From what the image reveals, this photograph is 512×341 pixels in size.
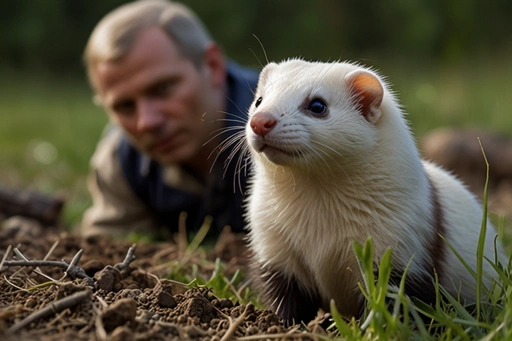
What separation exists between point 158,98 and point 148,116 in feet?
0.79

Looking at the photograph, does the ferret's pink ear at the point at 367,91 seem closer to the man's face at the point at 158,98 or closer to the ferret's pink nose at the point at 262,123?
the ferret's pink nose at the point at 262,123

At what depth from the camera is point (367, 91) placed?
272 cm

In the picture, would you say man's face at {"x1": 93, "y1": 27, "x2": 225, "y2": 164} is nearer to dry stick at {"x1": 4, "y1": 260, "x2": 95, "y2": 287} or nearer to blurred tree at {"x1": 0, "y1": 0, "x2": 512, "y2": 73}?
dry stick at {"x1": 4, "y1": 260, "x2": 95, "y2": 287}

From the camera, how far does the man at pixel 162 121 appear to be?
195 inches

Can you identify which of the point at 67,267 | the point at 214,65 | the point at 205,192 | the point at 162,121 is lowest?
the point at 205,192

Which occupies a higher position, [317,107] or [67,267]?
[317,107]

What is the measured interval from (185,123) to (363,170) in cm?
252

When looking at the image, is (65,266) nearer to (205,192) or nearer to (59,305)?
(59,305)

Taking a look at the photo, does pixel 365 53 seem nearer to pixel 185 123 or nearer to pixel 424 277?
pixel 185 123

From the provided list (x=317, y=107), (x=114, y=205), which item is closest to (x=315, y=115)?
(x=317, y=107)

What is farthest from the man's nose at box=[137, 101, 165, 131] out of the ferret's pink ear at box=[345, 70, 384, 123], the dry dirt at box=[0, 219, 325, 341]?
the ferret's pink ear at box=[345, 70, 384, 123]

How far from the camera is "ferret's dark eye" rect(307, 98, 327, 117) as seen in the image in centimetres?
266

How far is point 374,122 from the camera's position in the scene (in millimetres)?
2746

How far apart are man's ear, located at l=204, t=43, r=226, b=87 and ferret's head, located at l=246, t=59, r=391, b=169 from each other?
8.41ft
